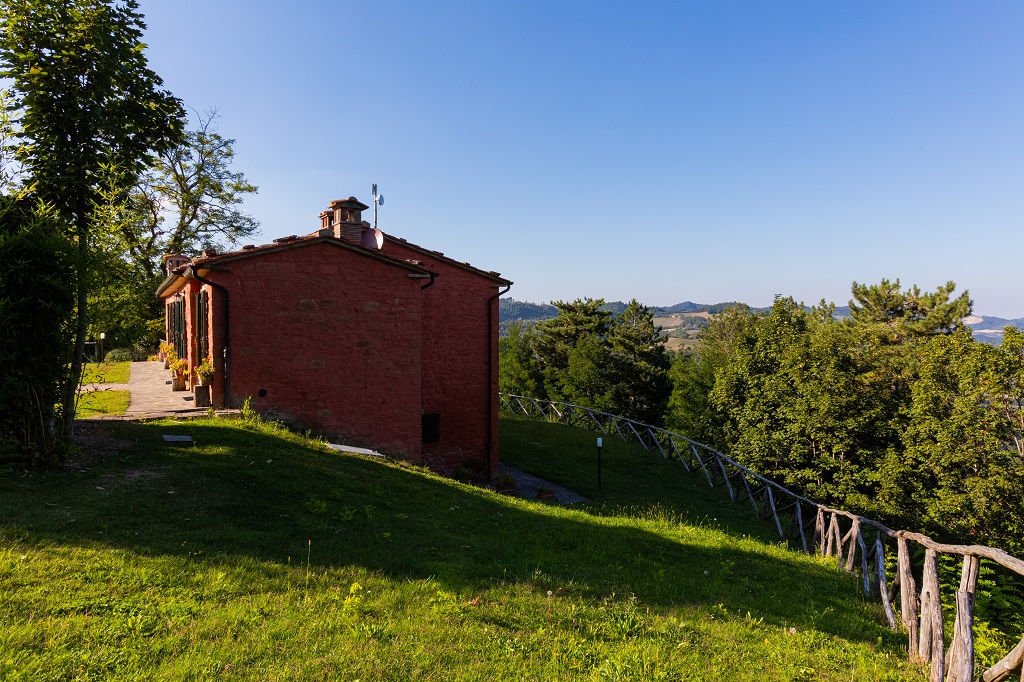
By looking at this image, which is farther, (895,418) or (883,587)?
(895,418)

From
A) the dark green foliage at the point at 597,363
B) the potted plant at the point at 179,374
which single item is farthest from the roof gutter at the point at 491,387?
the dark green foliage at the point at 597,363

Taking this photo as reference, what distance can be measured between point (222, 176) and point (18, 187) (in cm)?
2549

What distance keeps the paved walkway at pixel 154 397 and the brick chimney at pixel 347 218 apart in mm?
5496

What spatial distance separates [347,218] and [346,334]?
3979 millimetres

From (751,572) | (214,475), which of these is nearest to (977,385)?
(751,572)

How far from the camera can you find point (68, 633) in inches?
136

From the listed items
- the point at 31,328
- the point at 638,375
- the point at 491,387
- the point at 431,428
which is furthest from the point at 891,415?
the point at 31,328

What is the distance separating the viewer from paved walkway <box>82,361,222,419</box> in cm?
1031

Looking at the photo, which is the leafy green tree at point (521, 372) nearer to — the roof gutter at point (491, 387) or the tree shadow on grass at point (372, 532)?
the roof gutter at point (491, 387)

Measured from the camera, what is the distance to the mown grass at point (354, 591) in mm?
3600

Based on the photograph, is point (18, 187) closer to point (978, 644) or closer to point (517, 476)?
point (517, 476)

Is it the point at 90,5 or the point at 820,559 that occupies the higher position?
the point at 90,5

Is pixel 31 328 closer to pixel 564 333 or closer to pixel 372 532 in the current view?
pixel 372 532

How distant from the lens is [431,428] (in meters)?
14.6
